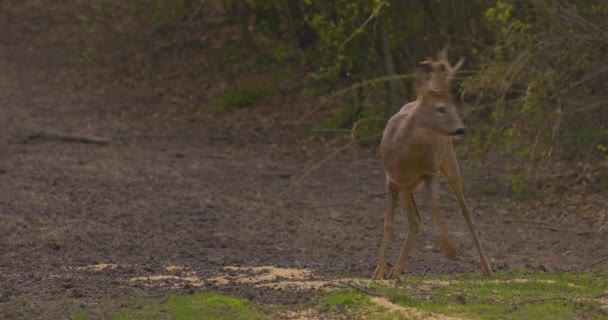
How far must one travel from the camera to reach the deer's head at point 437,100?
8.62m

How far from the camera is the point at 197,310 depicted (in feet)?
22.4

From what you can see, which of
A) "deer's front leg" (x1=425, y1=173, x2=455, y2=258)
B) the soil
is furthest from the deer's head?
the soil

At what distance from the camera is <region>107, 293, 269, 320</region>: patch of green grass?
671 centimetres

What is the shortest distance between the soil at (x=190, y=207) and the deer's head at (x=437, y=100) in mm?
1525

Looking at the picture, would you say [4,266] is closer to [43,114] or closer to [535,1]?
[535,1]

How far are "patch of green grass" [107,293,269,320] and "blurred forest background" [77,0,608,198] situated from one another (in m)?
3.30

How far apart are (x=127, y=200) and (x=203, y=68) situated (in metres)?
10.4

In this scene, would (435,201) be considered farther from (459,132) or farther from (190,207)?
(190,207)

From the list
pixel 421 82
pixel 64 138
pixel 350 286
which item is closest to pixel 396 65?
pixel 64 138

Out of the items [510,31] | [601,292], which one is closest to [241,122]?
[510,31]

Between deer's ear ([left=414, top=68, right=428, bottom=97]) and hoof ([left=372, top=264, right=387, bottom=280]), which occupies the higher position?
deer's ear ([left=414, top=68, right=428, bottom=97])

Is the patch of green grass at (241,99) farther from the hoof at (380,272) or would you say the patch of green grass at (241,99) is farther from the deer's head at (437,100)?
the deer's head at (437,100)

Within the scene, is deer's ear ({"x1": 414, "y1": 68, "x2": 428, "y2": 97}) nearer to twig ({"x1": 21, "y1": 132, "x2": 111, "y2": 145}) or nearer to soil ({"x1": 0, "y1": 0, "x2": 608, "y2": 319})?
soil ({"x1": 0, "y1": 0, "x2": 608, "y2": 319})

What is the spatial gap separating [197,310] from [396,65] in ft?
36.0
